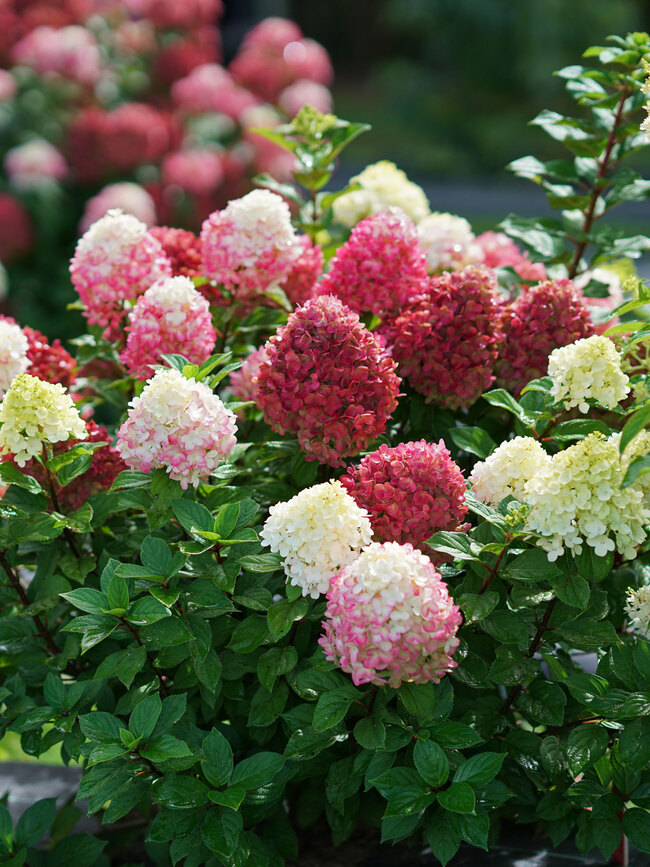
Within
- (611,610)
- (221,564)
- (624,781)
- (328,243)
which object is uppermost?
(328,243)

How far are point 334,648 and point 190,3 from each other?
518 centimetres

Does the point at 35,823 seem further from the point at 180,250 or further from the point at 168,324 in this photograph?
the point at 180,250

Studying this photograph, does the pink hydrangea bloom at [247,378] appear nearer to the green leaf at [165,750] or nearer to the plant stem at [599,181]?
the green leaf at [165,750]

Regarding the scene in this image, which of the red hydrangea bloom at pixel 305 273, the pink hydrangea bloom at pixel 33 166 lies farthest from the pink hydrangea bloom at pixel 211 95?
the red hydrangea bloom at pixel 305 273

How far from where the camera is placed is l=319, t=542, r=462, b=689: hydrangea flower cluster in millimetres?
1208

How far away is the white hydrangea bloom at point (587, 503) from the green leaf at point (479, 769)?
0.28 m

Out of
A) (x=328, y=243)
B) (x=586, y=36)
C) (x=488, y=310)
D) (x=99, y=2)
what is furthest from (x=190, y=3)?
(x=586, y=36)

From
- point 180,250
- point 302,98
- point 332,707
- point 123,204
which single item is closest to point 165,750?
point 332,707

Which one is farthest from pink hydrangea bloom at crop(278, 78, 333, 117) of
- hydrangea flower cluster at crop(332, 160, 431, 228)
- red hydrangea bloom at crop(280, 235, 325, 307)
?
red hydrangea bloom at crop(280, 235, 325, 307)

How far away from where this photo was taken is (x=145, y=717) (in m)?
1.35

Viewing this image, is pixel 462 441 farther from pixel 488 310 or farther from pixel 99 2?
pixel 99 2

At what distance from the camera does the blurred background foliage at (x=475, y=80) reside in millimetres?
10289

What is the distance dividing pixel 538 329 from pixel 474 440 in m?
0.24

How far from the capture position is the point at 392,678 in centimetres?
125
